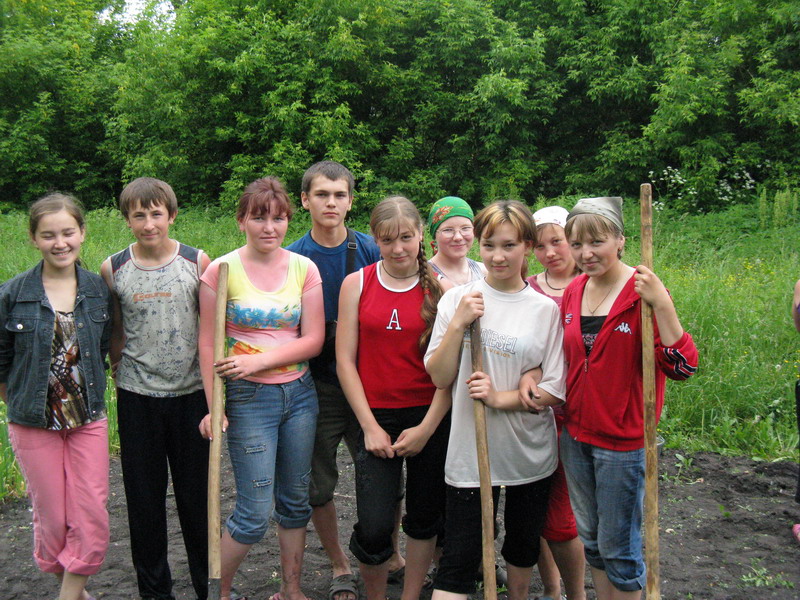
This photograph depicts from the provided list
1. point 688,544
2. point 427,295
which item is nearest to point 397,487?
point 427,295

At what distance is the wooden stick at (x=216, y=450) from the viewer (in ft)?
9.40

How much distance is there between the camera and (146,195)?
3.13 meters

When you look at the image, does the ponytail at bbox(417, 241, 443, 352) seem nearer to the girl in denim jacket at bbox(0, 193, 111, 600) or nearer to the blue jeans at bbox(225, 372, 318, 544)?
the blue jeans at bbox(225, 372, 318, 544)

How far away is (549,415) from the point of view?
295 centimetres

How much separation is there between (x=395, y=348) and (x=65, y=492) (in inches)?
59.4

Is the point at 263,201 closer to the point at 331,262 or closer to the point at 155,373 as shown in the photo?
the point at 331,262

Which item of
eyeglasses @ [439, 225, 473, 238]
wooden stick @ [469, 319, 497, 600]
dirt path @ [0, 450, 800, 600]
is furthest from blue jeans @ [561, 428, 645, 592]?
eyeglasses @ [439, 225, 473, 238]

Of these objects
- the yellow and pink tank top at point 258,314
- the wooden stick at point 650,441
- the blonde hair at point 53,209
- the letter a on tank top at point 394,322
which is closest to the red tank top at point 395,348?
the letter a on tank top at point 394,322

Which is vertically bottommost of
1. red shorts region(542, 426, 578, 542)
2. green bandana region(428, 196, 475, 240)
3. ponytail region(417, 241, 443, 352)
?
red shorts region(542, 426, 578, 542)

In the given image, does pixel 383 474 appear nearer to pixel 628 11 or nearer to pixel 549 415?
pixel 549 415

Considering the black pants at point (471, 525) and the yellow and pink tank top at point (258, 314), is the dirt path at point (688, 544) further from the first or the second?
the yellow and pink tank top at point (258, 314)

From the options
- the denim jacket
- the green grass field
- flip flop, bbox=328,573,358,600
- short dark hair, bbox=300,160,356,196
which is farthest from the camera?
the green grass field

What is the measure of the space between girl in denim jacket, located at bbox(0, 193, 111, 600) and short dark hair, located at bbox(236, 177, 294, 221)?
0.70 meters

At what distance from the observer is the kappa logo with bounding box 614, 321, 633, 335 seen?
107 inches
